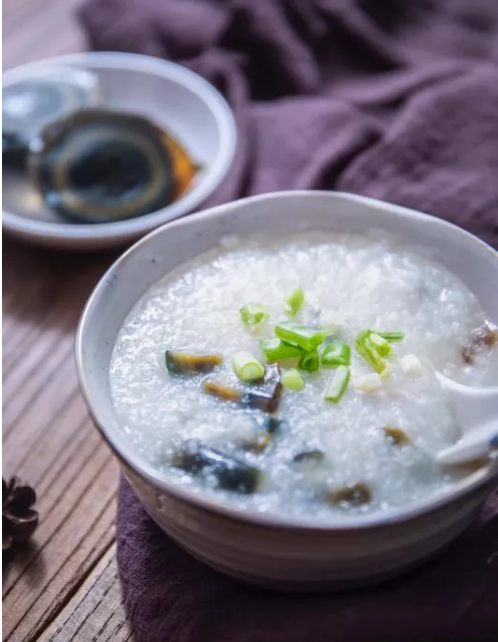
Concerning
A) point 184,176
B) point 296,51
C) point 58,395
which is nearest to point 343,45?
point 296,51

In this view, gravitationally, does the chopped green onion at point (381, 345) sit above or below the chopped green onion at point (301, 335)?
below

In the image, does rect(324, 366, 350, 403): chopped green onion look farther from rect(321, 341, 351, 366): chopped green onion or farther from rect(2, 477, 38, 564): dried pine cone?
rect(2, 477, 38, 564): dried pine cone

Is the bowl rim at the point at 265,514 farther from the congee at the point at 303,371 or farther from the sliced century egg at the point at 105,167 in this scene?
the sliced century egg at the point at 105,167

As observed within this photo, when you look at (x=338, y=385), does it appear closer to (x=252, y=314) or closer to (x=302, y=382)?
(x=302, y=382)

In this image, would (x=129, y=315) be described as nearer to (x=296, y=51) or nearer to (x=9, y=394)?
(x=9, y=394)

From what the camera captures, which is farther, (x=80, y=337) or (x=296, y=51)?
(x=296, y=51)

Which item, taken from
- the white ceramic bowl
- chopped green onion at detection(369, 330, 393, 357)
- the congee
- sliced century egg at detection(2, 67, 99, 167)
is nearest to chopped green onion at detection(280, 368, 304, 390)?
the congee

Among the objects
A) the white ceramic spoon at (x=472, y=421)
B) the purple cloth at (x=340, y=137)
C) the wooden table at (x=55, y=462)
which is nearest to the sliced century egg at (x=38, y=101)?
the purple cloth at (x=340, y=137)

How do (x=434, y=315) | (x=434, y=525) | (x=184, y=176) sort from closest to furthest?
1. (x=434, y=525)
2. (x=434, y=315)
3. (x=184, y=176)
